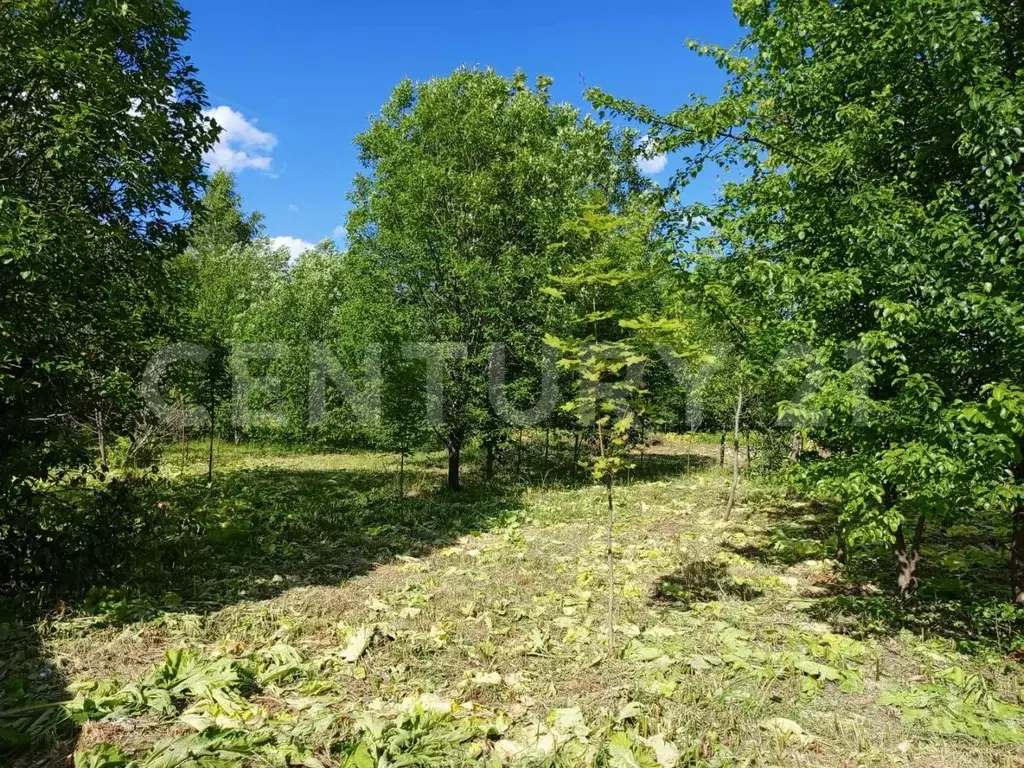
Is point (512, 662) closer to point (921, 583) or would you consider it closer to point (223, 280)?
point (921, 583)

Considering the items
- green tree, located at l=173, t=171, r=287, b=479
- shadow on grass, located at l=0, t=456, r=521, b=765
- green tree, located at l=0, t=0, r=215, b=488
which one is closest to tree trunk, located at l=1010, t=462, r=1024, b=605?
shadow on grass, located at l=0, t=456, r=521, b=765

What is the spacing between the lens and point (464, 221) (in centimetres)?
1548

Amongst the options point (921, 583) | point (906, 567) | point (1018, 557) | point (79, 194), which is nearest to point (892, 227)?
point (1018, 557)

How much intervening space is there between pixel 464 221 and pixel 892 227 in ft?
38.4

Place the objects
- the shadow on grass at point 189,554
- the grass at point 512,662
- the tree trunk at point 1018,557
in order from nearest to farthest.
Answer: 1. the grass at point 512,662
2. the shadow on grass at point 189,554
3. the tree trunk at point 1018,557

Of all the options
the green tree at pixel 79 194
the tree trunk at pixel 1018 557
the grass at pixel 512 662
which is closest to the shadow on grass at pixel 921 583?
the grass at pixel 512 662

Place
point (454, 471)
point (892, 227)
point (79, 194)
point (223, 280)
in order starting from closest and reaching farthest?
point (892, 227), point (79, 194), point (454, 471), point (223, 280)

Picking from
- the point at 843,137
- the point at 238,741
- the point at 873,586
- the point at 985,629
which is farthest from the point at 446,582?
the point at 843,137

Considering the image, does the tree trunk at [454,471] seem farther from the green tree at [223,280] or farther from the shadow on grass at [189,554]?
the green tree at [223,280]

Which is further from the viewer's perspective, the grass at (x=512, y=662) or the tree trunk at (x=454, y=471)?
the tree trunk at (x=454, y=471)

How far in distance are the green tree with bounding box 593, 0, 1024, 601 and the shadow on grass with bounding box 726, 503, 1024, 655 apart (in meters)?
0.52

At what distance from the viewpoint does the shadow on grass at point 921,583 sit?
6.19 m

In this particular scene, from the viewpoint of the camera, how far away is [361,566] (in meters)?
Result: 9.32

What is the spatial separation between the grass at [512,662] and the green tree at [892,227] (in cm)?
133
